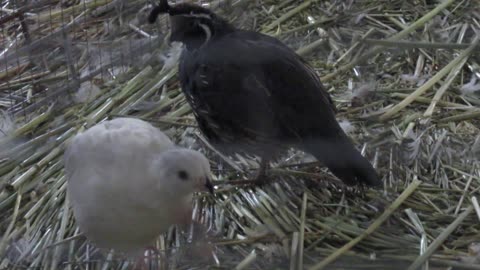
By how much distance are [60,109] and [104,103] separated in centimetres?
10

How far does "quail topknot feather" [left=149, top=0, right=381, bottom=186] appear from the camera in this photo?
4.55 ft

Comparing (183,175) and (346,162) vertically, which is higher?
(183,175)

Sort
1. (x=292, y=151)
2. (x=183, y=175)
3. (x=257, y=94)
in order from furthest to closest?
(x=292, y=151) < (x=257, y=94) < (x=183, y=175)

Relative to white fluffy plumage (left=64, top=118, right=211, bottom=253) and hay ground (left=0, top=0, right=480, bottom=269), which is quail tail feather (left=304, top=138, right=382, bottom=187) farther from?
white fluffy plumage (left=64, top=118, right=211, bottom=253)

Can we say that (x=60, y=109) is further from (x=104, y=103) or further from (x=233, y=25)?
(x=233, y=25)

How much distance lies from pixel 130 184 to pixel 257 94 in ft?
1.01

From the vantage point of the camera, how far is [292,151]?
1.60m

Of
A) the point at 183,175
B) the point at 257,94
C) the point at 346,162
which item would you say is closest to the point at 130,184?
the point at 183,175

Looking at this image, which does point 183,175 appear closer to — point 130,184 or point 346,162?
point 130,184

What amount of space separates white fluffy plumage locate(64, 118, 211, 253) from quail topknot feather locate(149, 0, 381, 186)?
214mm

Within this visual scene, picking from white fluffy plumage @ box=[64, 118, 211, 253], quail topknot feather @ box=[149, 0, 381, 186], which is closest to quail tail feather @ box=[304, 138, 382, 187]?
quail topknot feather @ box=[149, 0, 381, 186]

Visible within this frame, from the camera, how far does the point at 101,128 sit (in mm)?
1271

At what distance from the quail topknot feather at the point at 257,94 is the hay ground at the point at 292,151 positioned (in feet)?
0.19

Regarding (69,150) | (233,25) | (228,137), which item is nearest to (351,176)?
(228,137)
